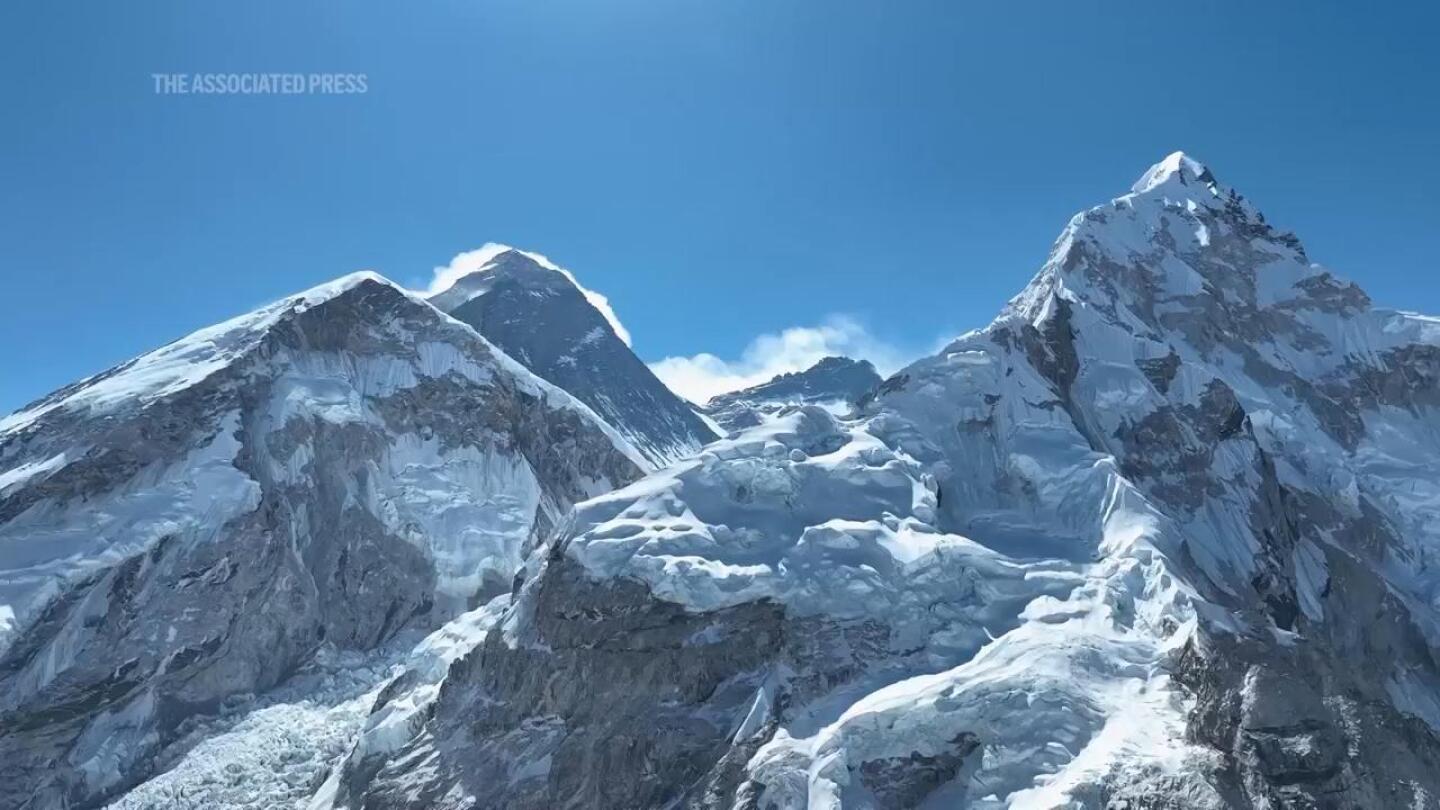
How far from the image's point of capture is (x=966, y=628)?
194 ft

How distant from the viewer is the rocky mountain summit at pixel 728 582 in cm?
4888

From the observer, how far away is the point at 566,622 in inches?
2480

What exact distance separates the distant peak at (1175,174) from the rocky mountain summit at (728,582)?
111 ft

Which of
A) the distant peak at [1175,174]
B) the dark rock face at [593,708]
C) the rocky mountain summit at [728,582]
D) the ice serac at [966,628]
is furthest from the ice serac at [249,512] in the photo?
the distant peak at [1175,174]

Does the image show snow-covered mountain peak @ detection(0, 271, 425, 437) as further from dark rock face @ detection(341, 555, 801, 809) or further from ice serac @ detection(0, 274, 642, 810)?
dark rock face @ detection(341, 555, 801, 809)

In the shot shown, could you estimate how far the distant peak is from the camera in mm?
158500

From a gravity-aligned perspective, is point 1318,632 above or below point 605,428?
below

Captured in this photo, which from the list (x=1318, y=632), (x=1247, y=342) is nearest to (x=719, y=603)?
(x=1318, y=632)

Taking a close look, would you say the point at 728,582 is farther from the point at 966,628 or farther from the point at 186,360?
the point at 186,360

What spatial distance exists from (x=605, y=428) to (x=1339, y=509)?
86.1 metres

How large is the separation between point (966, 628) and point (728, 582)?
46.8 feet

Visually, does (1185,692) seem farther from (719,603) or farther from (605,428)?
(605,428)

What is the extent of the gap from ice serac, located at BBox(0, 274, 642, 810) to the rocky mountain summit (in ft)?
0.97

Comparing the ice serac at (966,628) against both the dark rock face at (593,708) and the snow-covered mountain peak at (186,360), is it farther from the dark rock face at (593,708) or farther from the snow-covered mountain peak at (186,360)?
the snow-covered mountain peak at (186,360)
